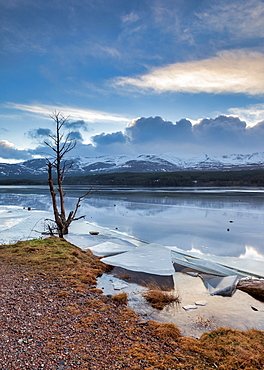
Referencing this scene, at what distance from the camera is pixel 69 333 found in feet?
16.4

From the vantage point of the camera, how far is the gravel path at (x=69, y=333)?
13.5 feet

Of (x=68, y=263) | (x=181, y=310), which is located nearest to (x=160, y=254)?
(x=68, y=263)

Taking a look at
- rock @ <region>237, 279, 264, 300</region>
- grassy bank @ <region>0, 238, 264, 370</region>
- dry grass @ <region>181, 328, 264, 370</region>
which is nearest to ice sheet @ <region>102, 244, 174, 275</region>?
rock @ <region>237, 279, 264, 300</region>

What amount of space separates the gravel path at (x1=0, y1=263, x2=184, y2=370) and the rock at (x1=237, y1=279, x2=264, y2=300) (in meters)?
4.01

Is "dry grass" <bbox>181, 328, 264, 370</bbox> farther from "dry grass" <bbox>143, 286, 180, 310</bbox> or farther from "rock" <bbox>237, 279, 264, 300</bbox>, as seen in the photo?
"rock" <bbox>237, 279, 264, 300</bbox>

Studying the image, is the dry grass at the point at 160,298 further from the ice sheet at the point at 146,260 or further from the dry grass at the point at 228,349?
the ice sheet at the point at 146,260

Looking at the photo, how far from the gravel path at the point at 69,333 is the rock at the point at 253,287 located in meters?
4.01

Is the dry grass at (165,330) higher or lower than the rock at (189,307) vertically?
higher

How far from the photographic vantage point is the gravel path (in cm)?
411

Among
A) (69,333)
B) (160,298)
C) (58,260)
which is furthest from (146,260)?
(69,333)

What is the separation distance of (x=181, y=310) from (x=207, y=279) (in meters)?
3.00

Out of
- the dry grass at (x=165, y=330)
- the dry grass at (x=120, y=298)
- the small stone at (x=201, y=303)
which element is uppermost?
the dry grass at (x=165, y=330)

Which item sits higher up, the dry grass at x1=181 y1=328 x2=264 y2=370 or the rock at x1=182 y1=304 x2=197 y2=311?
the dry grass at x1=181 y1=328 x2=264 y2=370

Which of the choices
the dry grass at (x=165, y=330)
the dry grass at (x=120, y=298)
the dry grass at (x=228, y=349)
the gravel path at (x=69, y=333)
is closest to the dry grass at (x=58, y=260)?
the dry grass at (x=120, y=298)
